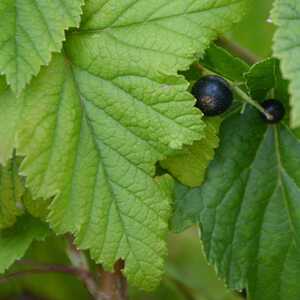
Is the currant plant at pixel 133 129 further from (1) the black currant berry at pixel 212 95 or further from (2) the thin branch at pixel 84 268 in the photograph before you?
(2) the thin branch at pixel 84 268

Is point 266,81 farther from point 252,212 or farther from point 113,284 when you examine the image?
point 113,284

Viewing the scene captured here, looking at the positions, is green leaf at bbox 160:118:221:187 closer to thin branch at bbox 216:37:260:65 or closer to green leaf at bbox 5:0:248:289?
green leaf at bbox 5:0:248:289

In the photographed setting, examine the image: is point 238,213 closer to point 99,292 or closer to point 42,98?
point 99,292

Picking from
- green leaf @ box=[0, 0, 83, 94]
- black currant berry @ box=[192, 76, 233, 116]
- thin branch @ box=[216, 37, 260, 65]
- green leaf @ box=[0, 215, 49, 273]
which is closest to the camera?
green leaf @ box=[0, 0, 83, 94]

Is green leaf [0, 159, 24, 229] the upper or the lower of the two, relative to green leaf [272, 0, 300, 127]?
lower

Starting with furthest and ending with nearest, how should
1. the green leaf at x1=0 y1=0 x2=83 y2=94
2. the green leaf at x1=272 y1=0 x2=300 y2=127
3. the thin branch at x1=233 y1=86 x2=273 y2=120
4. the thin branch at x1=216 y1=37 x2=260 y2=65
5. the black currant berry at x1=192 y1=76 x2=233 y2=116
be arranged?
the thin branch at x1=216 y1=37 x2=260 y2=65
the thin branch at x1=233 y1=86 x2=273 y2=120
the black currant berry at x1=192 y1=76 x2=233 y2=116
the green leaf at x1=0 y1=0 x2=83 y2=94
the green leaf at x1=272 y1=0 x2=300 y2=127

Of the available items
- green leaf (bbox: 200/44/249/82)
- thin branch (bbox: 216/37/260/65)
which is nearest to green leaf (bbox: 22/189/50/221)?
green leaf (bbox: 200/44/249/82)

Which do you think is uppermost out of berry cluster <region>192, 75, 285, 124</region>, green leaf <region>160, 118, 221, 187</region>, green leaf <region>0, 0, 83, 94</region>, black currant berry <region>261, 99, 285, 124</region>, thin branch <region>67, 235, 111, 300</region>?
green leaf <region>0, 0, 83, 94</region>

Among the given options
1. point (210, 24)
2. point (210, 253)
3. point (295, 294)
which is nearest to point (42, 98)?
point (210, 24)
